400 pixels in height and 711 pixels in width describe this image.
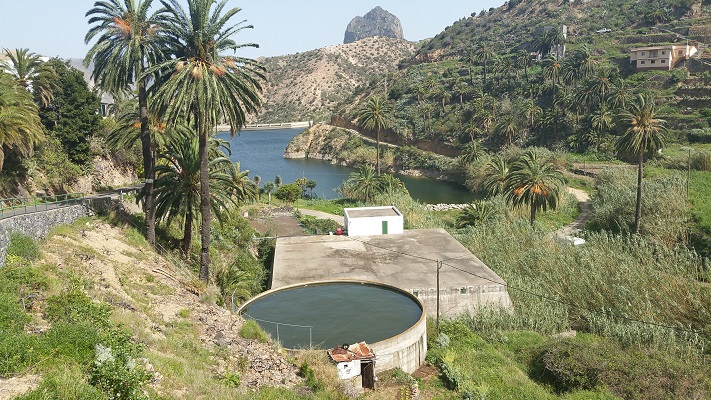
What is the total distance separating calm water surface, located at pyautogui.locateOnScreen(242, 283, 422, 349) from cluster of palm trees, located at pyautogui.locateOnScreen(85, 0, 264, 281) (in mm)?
4998

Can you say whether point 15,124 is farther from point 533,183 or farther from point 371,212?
point 533,183

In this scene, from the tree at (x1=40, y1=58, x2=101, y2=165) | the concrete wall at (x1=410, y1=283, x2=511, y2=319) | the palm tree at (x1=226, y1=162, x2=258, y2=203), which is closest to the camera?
the concrete wall at (x1=410, y1=283, x2=511, y2=319)

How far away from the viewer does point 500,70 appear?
115250 millimetres

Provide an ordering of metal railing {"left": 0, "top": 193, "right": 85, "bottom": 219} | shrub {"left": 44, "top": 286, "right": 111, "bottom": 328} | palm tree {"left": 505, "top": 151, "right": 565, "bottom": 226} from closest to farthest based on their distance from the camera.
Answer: shrub {"left": 44, "top": 286, "right": 111, "bottom": 328}, metal railing {"left": 0, "top": 193, "right": 85, "bottom": 219}, palm tree {"left": 505, "top": 151, "right": 565, "bottom": 226}

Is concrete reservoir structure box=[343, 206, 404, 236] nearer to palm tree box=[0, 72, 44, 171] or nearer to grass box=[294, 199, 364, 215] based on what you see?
grass box=[294, 199, 364, 215]

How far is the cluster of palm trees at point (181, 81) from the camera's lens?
77.1 ft

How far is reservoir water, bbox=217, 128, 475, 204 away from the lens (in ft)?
266

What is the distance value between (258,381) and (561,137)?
276 ft

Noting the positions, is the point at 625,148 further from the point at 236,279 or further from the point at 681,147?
the point at 681,147

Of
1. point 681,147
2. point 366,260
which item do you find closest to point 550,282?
point 366,260

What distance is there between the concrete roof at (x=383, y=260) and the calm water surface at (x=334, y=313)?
1.80 meters

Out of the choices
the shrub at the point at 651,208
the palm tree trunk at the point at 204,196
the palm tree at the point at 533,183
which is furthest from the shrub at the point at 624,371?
the palm tree at the point at 533,183

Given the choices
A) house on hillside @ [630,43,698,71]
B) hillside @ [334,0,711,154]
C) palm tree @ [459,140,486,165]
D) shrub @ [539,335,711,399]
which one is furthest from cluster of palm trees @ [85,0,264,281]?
house on hillside @ [630,43,698,71]

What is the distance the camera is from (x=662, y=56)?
312 feet
